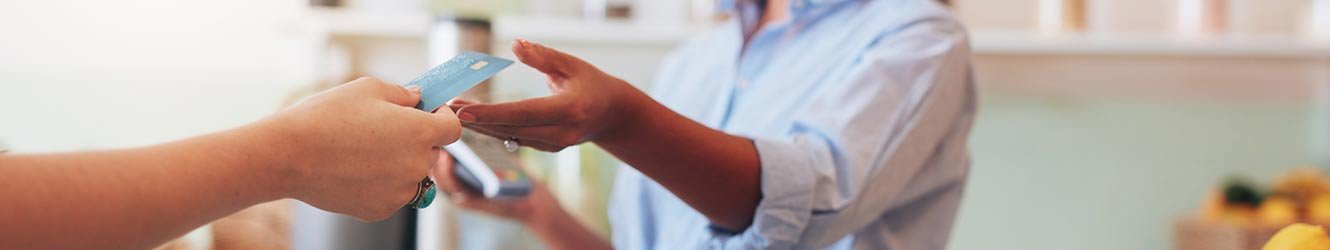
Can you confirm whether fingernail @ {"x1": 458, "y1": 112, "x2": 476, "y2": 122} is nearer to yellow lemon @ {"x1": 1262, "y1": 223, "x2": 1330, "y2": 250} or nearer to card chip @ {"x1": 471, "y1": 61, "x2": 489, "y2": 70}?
card chip @ {"x1": 471, "y1": 61, "x2": 489, "y2": 70}

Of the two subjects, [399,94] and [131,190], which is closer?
[131,190]

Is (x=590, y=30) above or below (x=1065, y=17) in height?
above

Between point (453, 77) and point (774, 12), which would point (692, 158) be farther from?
point (774, 12)

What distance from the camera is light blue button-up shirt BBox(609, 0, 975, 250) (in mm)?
909

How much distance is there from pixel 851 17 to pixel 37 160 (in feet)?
2.21

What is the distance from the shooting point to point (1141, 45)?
2.11 metres

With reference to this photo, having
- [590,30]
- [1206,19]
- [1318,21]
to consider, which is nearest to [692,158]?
[590,30]

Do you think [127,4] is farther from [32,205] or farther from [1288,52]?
[1288,52]

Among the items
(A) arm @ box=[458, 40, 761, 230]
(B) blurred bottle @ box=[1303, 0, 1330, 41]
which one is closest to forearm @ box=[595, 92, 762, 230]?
(A) arm @ box=[458, 40, 761, 230]

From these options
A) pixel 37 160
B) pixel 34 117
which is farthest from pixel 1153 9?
pixel 37 160

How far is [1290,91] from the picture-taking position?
229 cm

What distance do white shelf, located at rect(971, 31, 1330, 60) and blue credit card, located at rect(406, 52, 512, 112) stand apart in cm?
146

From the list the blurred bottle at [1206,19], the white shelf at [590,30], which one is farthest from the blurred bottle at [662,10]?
the blurred bottle at [1206,19]

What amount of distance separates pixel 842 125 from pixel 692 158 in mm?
136
